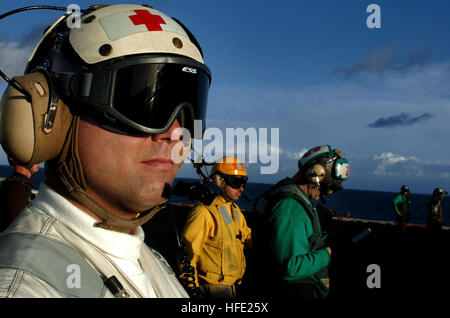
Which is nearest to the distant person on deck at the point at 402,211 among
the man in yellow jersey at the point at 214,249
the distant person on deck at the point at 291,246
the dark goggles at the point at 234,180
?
the dark goggles at the point at 234,180

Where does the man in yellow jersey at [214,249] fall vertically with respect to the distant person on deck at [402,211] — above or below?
above

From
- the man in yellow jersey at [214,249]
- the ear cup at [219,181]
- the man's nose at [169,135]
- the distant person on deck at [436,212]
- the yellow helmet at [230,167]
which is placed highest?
the man's nose at [169,135]

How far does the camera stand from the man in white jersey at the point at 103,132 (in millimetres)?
1353

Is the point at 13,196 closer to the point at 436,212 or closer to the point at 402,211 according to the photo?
the point at 402,211

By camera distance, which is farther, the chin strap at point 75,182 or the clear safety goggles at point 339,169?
the clear safety goggles at point 339,169

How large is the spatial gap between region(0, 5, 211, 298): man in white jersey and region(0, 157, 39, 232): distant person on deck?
2.73 m

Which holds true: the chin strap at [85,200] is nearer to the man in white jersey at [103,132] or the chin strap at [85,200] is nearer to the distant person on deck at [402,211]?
the man in white jersey at [103,132]

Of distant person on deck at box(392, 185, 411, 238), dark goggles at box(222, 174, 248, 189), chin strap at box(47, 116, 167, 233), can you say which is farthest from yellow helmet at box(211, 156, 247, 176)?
distant person on deck at box(392, 185, 411, 238)

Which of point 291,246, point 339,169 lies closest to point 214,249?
point 291,246

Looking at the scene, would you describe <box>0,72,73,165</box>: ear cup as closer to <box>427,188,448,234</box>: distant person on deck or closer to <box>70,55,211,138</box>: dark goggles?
<box>70,55,211,138</box>: dark goggles

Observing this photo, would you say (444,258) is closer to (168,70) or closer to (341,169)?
(341,169)

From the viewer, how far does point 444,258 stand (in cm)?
1151

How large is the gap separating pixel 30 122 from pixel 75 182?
0.29m
